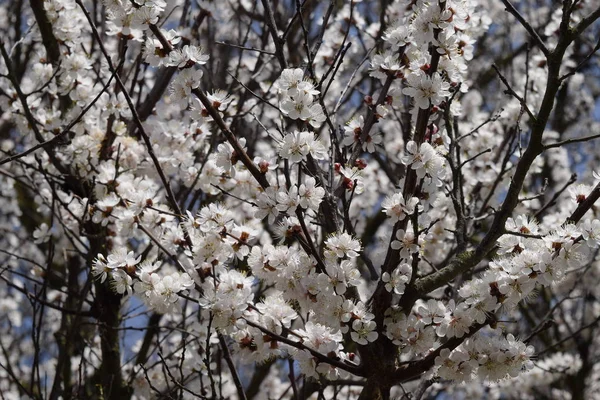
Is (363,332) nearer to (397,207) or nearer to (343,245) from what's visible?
(343,245)

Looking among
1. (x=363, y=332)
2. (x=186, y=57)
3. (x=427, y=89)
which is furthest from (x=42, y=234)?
(x=427, y=89)

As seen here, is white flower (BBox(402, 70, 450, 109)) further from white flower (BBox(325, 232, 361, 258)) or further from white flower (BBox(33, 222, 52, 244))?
white flower (BBox(33, 222, 52, 244))

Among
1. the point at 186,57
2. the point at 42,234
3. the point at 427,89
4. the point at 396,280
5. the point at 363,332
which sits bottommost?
the point at 363,332

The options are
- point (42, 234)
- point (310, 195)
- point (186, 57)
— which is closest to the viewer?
point (310, 195)

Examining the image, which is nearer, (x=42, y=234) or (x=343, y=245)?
(x=343, y=245)

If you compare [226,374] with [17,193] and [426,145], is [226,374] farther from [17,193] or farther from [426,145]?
[426,145]

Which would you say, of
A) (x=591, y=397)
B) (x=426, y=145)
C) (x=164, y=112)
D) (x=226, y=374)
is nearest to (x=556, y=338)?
(x=591, y=397)

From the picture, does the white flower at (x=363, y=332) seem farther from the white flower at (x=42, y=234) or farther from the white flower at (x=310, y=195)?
the white flower at (x=42, y=234)

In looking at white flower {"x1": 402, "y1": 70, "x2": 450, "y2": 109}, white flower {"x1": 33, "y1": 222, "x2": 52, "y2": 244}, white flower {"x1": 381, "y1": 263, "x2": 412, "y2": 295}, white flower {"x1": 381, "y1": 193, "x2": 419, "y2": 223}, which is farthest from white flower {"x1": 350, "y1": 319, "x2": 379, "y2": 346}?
white flower {"x1": 33, "y1": 222, "x2": 52, "y2": 244}

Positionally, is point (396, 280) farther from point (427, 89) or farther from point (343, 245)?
point (427, 89)

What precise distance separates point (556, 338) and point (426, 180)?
5.55 meters

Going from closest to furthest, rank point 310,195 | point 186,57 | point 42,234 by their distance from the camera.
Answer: point 310,195, point 186,57, point 42,234

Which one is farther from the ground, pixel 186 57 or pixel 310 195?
pixel 186 57

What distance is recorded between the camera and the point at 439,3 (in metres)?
2.61
